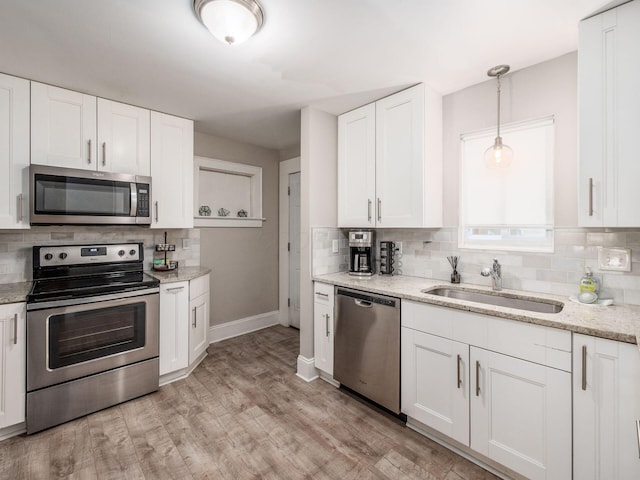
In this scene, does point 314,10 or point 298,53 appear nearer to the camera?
point 314,10

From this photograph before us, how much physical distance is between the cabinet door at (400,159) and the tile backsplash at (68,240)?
2.16 meters

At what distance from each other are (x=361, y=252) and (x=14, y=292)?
258 cm

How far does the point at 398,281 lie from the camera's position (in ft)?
8.02

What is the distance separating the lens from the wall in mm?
3549

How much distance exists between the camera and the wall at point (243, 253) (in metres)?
3.55

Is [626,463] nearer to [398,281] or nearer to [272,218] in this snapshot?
[398,281]

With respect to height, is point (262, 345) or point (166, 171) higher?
point (166, 171)

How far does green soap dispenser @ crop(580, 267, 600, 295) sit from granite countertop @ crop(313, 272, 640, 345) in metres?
0.10

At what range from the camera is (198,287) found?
284 cm

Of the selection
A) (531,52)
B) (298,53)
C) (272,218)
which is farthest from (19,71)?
(531,52)

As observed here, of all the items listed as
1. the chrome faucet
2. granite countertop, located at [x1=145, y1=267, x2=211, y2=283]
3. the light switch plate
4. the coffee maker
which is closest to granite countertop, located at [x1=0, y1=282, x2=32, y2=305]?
granite countertop, located at [x1=145, y1=267, x2=211, y2=283]

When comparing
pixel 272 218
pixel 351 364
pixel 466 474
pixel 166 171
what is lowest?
pixel 466 474

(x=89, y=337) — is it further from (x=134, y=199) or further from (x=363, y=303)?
(x=363, y=303)

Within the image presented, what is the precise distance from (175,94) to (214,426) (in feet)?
8.28
